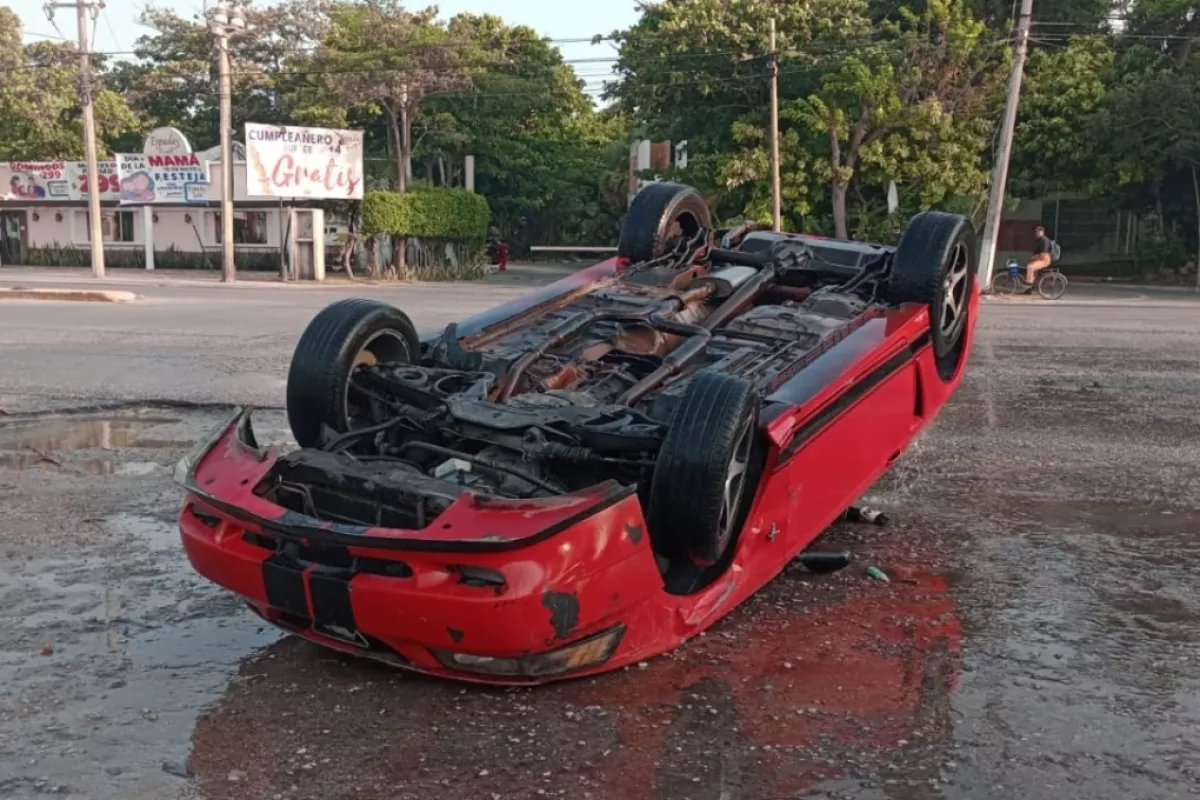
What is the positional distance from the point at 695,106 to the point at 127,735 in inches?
1126

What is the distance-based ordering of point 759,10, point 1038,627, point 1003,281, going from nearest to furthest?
point 1038,627, point 1003,281, point 759,10

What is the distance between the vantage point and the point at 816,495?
176 inches

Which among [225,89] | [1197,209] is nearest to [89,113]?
[225,89]

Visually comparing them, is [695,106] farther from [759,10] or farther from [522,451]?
[522,451]

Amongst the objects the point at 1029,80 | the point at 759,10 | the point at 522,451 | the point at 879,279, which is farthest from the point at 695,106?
the point at 522,451

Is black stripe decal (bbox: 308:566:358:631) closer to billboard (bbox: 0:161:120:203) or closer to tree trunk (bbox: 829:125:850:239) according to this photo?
tree trunk (bbox: 829:125:850:239)

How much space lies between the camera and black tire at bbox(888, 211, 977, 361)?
17.7 ft

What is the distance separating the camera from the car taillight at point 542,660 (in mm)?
3496

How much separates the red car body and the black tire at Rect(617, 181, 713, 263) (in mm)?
2454

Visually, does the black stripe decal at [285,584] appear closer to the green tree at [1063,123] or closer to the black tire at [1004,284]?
the black tire at [1004,284]

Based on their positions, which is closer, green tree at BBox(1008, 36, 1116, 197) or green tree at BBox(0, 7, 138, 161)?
green tree at BBox(1008, 36, 1116, 197)

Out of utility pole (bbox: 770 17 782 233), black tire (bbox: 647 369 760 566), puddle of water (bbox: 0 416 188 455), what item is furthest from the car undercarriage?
utility pole (bbox: 770 17 782 233)

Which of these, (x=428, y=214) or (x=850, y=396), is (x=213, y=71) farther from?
(x=850, y=396)

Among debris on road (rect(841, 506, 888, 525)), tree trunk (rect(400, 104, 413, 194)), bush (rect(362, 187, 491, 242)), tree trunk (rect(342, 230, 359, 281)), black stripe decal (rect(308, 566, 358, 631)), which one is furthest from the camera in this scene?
tree trunk (rect(400, 104, 413, 194))
